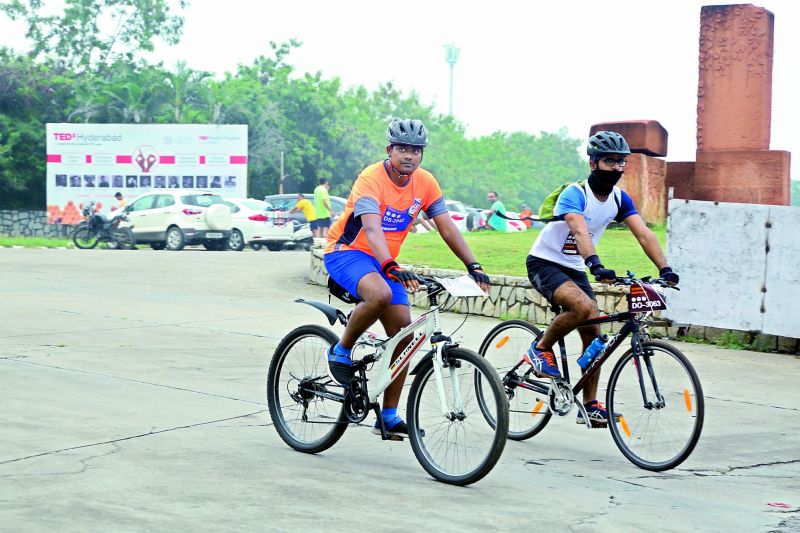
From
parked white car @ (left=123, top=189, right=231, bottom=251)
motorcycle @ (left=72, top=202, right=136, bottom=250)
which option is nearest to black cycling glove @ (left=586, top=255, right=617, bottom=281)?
parked white car @ (left=123, top=189, right=231, bottom=251)

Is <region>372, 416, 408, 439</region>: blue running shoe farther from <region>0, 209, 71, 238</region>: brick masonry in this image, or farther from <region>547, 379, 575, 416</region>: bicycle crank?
<region>0, 209, 71, 238</region>: brick masonry

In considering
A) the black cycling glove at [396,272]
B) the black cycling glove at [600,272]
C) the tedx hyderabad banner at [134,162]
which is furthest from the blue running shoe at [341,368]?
the tedx hyderabad banner at [134,162]

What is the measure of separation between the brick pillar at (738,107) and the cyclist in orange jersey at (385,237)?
13072 mm

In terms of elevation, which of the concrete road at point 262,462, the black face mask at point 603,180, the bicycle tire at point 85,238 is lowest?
the concrete road at point 262,462

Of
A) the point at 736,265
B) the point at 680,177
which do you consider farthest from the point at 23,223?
the point at 736,265

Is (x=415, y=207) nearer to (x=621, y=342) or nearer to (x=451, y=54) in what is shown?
(x=621, y=342)

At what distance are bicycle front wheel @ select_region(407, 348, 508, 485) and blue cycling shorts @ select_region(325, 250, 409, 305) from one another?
1.79ft

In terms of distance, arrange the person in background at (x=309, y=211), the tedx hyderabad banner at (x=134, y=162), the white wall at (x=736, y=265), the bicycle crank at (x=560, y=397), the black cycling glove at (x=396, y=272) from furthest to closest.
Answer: the tedx hyderabad banner at (x=134, y=162) → the person in background at (x=309, y=211) → the white wall at (x=736, y=265) → the bicycle crank at (x=560, y=397) → the black cycling glove at (x=396, y=272)

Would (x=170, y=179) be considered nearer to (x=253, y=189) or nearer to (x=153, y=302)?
(x=253, y=189)

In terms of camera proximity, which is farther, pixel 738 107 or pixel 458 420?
pixel 738 107

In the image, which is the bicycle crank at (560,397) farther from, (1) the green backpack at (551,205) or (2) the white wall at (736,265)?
(2) the white wall at (736,265)

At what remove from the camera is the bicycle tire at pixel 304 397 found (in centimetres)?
682

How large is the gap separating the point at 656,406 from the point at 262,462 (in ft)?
7.23

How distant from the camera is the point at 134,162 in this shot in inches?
1561
